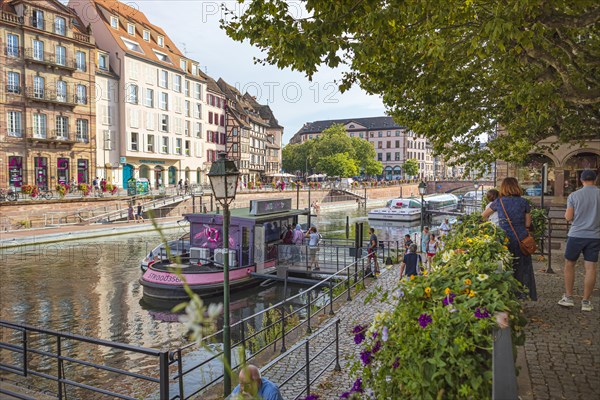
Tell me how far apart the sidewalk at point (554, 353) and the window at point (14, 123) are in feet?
131

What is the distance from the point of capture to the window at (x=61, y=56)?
42081 millimetres

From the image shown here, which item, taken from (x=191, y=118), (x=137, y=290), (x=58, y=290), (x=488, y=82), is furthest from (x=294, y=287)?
(x=191, y=118)

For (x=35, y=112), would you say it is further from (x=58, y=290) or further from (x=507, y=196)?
(x=507, y=196)

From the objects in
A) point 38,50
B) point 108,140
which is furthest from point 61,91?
point 108,140

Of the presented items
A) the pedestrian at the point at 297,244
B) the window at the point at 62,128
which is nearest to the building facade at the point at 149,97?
the window at the point at 62,128

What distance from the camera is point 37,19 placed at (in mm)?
40438

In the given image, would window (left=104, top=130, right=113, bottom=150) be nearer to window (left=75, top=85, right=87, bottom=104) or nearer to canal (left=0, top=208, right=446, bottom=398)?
window (left=75, top=85, right=87, bottom=104)

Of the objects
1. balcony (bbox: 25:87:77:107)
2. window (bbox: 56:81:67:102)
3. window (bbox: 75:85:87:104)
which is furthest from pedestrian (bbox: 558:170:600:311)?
window (bbox: 75:85:87:104)

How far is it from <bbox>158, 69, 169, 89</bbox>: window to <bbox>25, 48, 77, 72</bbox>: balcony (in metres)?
11.5

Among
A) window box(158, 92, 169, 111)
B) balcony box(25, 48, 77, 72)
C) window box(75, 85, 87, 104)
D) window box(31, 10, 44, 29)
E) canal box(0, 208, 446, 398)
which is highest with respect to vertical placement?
window box(31, 10, 44, 29)

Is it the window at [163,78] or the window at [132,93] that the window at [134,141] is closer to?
the window at [132,93]

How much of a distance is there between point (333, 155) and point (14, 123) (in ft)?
202

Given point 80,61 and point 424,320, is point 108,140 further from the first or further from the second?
point 424,320

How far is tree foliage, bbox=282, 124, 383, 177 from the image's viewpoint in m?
90.1
